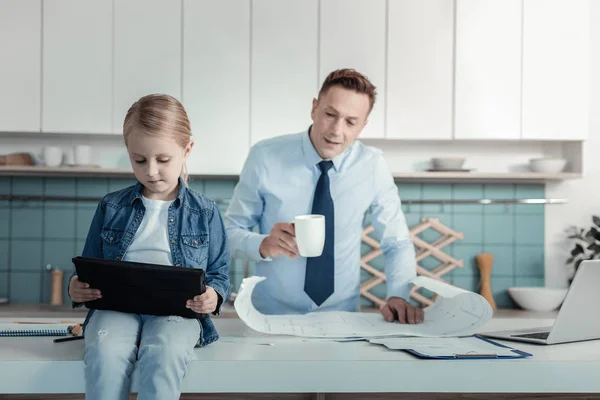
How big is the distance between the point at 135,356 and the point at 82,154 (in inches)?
→ 84.0

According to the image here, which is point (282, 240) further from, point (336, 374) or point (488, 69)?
point (488, 69)

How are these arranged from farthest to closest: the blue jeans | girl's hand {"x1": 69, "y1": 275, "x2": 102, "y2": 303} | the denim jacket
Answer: the denim jacket, girl's hand {"x1": 69, "y1": 275, "x2": 102, "y2": 303}, the blue jeans

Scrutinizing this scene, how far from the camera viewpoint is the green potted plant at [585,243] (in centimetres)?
310

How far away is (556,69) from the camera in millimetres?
3092

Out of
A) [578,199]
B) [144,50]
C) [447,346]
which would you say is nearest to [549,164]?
[578,199]

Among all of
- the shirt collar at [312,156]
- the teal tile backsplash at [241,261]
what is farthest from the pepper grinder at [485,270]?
the shirt collar at [312,156]

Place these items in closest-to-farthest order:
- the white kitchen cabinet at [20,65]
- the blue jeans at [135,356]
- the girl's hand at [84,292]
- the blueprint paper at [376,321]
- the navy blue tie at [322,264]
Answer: the blue jeans at [135,356], the girl's hand at [84,292], the blueprint paper at [376,321], the navy blue tie at [322,264], the white kitchen cabinet at [20,65]

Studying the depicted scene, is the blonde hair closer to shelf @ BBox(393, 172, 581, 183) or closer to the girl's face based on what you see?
the girl's face

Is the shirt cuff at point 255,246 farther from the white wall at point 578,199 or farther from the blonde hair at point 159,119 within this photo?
the white wall at point 578,199

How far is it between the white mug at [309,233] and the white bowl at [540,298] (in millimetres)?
2006

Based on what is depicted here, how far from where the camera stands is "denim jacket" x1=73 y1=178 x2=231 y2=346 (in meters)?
1.21

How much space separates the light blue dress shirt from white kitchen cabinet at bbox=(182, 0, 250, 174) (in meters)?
0.98

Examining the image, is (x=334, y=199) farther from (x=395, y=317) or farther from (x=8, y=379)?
(x=8, y=379)

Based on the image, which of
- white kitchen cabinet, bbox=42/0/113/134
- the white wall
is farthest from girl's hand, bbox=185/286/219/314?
the white wall
